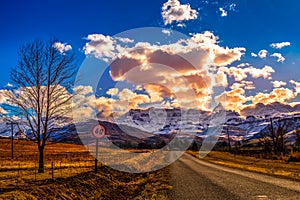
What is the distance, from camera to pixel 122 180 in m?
26.8

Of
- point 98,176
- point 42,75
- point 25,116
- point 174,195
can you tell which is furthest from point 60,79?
point 174,195

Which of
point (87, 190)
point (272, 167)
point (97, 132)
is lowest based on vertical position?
point (272, 167)

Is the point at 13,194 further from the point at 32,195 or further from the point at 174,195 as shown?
the point at 174,195

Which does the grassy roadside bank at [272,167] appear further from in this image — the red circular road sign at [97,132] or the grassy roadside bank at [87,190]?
the red circular road sign at [97,132]

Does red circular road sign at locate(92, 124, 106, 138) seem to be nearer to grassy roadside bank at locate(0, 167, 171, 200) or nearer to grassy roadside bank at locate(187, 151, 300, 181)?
grassy roadside bank at locate(0, 167, 171, 200)

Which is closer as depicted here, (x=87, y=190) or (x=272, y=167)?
(x=87, y=190)

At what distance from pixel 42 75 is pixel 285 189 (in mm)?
22388

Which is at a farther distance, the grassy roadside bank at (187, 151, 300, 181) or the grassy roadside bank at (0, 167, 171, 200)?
the grassy roadside bank at (187, 151, 300, 181)

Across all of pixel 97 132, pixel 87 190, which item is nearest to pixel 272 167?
pixel 97 132

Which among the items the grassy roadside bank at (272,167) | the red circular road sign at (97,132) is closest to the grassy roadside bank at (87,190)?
the red circular road sign at (97,132)

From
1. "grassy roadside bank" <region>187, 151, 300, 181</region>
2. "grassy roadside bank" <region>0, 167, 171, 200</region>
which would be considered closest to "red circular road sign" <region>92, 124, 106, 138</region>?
"grassy roadside bank" <region>0, 167, 171, 200</region>

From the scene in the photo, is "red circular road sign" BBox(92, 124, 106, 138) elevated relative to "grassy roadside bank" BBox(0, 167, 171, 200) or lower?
elevated

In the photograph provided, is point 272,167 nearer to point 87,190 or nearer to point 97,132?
point 97,132

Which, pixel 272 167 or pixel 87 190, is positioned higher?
pixel 87 190
